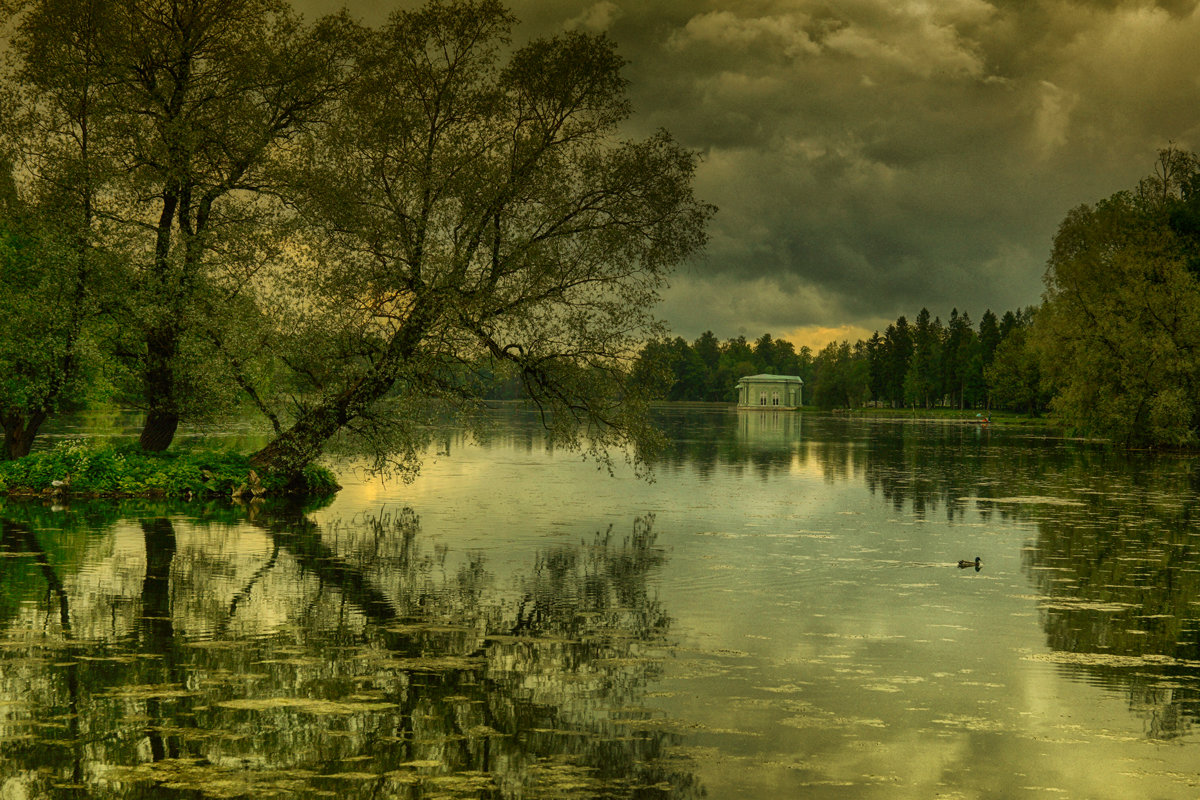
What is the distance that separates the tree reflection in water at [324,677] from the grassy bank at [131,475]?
941 cm

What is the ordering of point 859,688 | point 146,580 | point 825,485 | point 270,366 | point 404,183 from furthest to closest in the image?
point 825,485
point 270,366
point 404,183
point 146,580
point 859,688

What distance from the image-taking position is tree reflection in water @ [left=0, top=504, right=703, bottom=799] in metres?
8.22

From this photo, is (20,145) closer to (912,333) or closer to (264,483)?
(264,483)

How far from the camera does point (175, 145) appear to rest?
28.1 metres

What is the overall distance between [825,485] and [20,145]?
95.7ft

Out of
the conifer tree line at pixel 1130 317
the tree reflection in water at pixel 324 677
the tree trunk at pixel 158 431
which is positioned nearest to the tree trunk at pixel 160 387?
the tree trunk at pixel 158 431

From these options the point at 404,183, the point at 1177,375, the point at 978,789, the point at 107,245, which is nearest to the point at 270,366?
the point at 107,245

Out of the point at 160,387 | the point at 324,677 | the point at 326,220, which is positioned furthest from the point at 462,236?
the point at 324,677

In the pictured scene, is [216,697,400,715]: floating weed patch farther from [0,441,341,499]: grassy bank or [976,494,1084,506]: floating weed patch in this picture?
[976,494,1084,506]: floating weed patch

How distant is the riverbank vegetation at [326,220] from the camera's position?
2766 cm

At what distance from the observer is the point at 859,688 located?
36.7 feet

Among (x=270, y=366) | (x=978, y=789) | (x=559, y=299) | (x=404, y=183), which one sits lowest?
(x=978, y=789)

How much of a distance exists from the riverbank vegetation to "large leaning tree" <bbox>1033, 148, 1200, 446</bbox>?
4462 cm

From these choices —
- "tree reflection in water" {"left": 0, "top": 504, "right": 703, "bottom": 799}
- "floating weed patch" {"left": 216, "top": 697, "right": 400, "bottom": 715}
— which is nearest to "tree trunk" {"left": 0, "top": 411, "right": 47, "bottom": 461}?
"tree reflection in water" {"left": 0, "top": 504, "right": 703, "bottom": 799}
